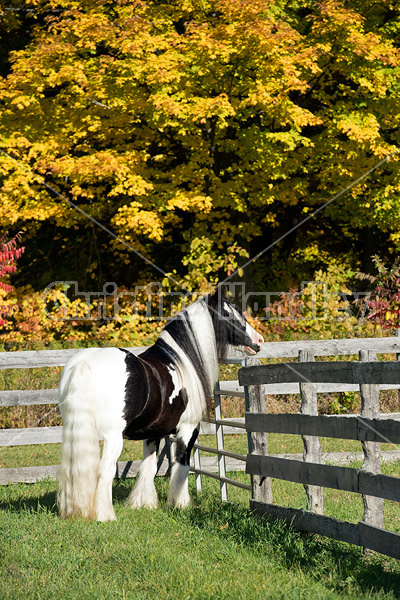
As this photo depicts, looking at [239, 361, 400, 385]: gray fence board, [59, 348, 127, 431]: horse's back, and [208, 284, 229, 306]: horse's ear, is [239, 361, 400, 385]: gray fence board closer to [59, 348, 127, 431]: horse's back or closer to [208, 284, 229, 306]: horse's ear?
[208, 284, 229, 306]: horse's ear

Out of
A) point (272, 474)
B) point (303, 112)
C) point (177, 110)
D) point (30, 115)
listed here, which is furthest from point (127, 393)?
point (30, 115)

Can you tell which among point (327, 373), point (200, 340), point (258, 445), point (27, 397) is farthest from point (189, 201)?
point (327, 373)

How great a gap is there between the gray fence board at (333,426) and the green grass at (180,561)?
84cm

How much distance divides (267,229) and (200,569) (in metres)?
17.5

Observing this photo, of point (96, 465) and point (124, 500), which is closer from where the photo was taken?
point (96, 465)

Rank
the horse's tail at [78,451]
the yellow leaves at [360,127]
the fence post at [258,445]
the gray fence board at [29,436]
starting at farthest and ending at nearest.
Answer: the yellow leaves at [360,127], the gray fence board at [29,436], the fence post at [258,445], the horse's tail at [78,451]

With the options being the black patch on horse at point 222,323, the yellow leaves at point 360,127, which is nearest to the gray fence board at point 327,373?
the black patch on horse at point 222,323

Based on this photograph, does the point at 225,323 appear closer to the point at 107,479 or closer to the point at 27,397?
the point at 107,479

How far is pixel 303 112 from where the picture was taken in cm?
1516

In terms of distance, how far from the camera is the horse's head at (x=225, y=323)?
766cm

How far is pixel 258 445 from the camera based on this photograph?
652 cm

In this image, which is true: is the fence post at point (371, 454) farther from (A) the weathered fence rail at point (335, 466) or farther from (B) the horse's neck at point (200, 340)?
(B) the horse's neck at point (200, 340)

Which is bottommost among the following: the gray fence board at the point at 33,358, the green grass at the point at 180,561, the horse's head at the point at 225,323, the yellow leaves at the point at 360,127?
the green grass at the point at 180,561

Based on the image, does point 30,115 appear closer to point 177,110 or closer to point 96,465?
point 177,110
